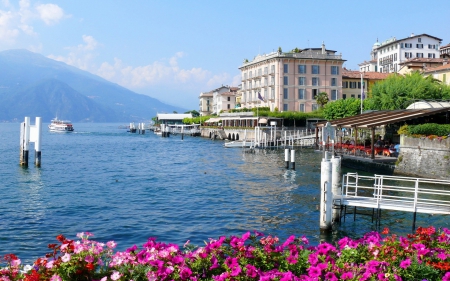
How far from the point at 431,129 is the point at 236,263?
1303 inches

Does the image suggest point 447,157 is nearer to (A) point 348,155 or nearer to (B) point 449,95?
(A) point 348,155

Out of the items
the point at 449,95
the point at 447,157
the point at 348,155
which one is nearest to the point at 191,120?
the point at 449,95

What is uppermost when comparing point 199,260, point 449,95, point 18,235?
point 449,95

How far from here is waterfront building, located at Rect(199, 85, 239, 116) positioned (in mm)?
152625

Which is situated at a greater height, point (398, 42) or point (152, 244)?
point (398, 42)

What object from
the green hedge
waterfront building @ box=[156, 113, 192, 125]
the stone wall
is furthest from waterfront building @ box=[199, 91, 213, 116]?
the green hedge

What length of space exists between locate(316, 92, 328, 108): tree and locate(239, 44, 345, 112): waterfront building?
335 centimetres

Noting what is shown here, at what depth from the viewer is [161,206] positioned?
2761cm

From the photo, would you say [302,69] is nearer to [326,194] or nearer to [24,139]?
[24,139]

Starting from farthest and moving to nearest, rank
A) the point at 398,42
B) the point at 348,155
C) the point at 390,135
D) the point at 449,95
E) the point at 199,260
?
the point at 398,42 < the point at 449,95 < the point at 390,135 < the point at 348,155 < the point at 199,260

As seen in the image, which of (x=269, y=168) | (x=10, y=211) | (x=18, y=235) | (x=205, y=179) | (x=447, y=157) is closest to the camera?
(x=18, y=235)

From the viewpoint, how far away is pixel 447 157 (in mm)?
34656

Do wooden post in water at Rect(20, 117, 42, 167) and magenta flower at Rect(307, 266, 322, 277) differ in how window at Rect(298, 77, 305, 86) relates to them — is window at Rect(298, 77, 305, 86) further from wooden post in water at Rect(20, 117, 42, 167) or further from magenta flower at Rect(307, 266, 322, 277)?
magenta flower at Rect(307, 266, 322, 277)

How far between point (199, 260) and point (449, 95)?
6167cm
